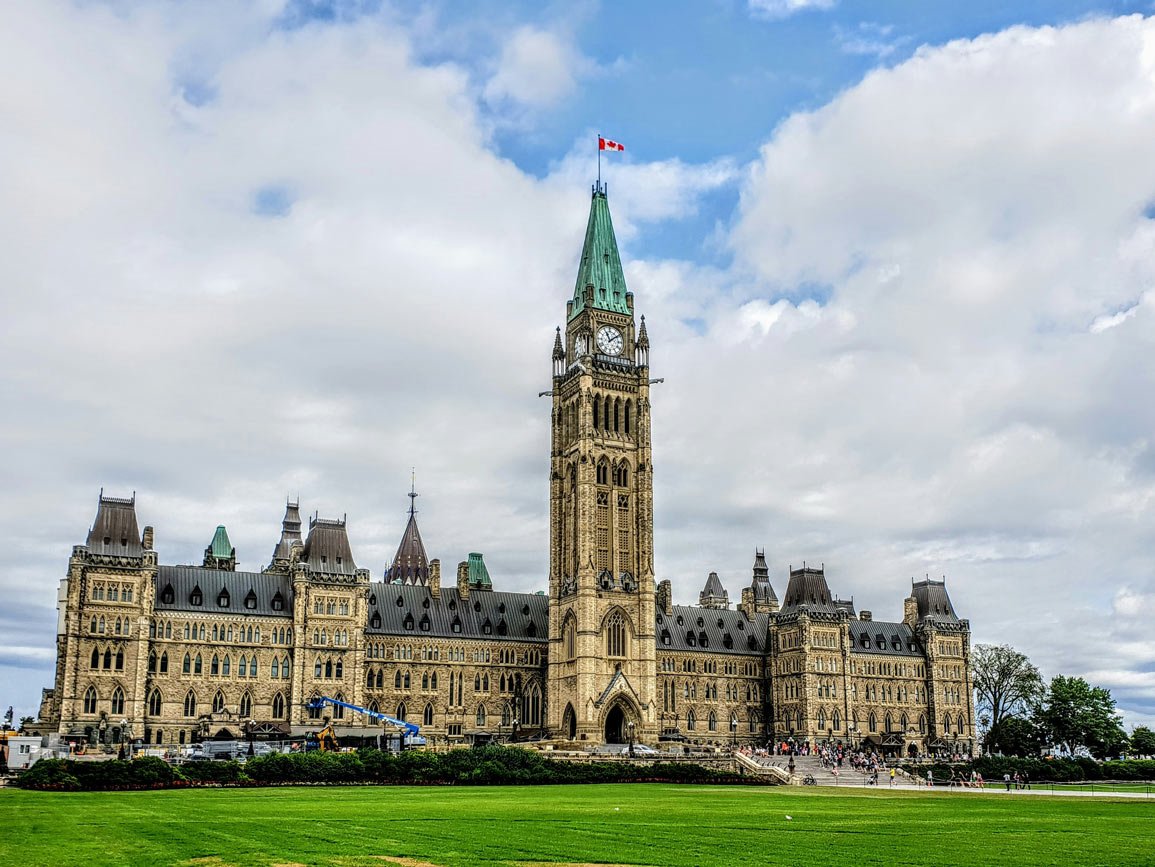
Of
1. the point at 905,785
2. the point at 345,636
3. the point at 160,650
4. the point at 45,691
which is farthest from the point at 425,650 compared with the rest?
the point at 905,785

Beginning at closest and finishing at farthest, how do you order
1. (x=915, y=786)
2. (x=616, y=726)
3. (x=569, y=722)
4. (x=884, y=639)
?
1. (x=915, y=786)
2. (x=569, y=722)
3. (x=616, y=726)
4. (x=884, y=639)

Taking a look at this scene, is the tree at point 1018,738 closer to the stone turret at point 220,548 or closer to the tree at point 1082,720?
the tree at point 1082,720

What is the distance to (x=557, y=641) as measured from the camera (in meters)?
127

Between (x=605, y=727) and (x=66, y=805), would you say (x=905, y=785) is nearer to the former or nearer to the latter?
(x=605, y=727)

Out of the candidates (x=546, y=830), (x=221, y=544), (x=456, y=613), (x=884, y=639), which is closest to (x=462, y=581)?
(x=456, y=613)

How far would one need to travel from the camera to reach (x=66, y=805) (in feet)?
150

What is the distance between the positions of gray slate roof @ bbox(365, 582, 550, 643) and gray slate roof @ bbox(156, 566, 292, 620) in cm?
1066

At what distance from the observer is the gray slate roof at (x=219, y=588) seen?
112938mm

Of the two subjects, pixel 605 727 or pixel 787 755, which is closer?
pixel 787 755

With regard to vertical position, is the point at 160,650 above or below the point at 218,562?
below

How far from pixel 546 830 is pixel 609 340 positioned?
10091 centimetres

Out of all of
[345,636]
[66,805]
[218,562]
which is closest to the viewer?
[66,805]

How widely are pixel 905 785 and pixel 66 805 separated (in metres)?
58.2

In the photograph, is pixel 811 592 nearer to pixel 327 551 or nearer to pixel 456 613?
pixel 456 613
